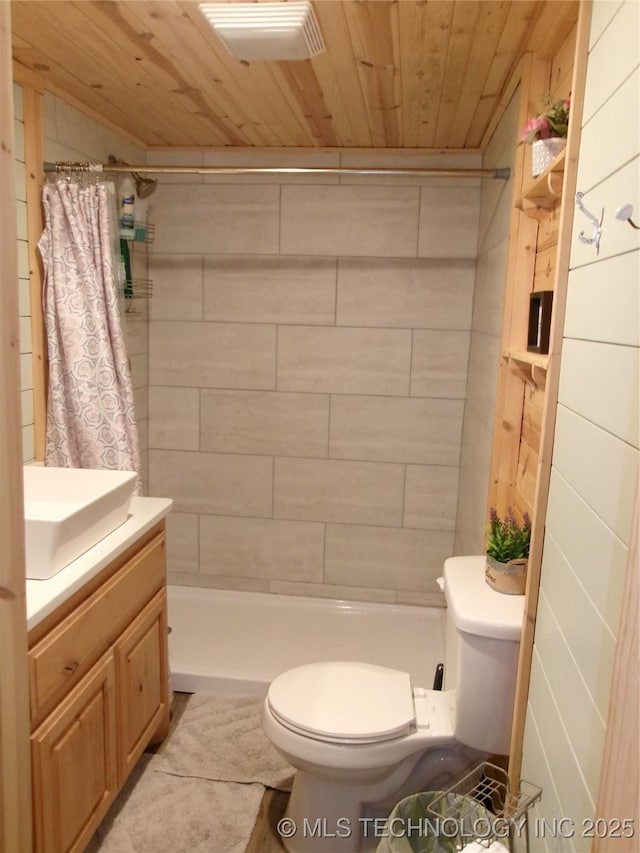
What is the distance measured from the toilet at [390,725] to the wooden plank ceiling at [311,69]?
4.84ft

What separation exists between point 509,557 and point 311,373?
1689 mm

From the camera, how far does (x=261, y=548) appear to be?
3412 millimetres

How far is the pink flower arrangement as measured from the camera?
5.23ft

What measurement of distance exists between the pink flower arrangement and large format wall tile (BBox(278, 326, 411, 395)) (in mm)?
1553

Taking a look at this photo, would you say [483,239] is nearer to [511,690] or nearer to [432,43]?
[432,43]

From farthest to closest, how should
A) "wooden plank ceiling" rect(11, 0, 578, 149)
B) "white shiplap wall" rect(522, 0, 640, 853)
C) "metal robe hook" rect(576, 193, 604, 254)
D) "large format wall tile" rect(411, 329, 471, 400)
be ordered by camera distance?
"large format wall tile" rect(411, 329, 471, 400) < "wooden plank ceiling" rect(11, 0, 578, 149) < "metal robe hook" rect(576, 193, 604, 254) < "white shiplap wall" rect(522, 0, 640, 853)

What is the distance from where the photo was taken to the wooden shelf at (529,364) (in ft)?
5.34

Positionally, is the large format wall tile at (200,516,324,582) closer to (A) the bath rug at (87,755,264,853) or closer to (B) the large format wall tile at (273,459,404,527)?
(B) the large format wall tile at (273,459,404,527)

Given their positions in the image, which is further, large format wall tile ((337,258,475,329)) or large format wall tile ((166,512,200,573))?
large format wall tile ((166,512,200,573))

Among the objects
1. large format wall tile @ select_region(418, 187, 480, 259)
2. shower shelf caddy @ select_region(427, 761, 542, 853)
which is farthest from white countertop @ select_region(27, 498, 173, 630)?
large format wall tile @ select_region(418, 187, 480, 259)

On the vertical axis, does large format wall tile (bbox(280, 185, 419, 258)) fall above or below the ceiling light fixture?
below

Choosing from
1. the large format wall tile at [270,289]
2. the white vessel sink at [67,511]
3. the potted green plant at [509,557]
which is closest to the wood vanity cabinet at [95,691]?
the white vessel sink at [67,511]

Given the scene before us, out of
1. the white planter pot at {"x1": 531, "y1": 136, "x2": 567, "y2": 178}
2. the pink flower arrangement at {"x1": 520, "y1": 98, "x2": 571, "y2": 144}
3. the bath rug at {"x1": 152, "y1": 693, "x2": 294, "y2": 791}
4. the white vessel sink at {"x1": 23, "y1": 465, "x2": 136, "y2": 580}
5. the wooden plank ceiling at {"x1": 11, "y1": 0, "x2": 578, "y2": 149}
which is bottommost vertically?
the bath rug at {"x1": 152, "y1": 693, "x2": 294, "y2": 791}

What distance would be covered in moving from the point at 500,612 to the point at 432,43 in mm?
1553
